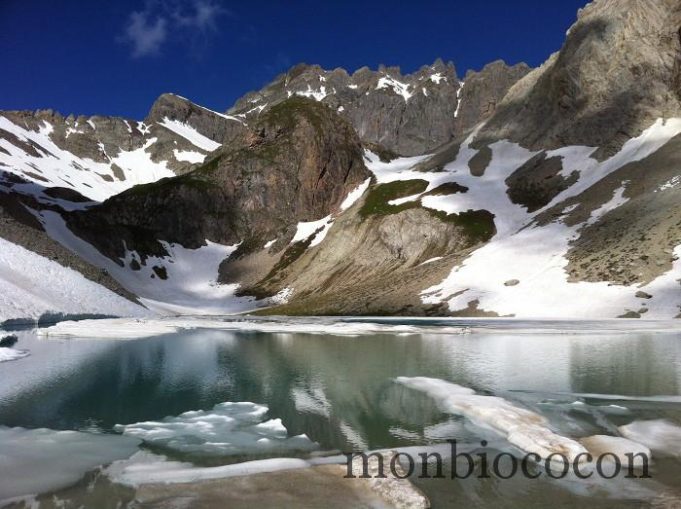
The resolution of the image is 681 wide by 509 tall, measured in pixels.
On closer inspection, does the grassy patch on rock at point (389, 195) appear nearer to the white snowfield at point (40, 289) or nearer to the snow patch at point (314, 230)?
the snow patch at point (314, 230)

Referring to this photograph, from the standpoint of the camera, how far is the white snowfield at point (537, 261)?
6544cm

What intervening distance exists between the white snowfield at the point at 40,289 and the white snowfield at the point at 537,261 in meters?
48.4

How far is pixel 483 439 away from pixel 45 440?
12966mm

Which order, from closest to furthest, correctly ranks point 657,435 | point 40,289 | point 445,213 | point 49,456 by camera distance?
point 49,456 → point 657,435 → point 40,289 → point 445,213

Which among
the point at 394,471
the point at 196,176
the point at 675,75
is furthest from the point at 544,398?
the point at 196,176

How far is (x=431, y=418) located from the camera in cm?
1861

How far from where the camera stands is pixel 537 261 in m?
83.7

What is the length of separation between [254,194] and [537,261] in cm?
10014

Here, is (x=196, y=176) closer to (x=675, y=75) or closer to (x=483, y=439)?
(x=675, y=75)

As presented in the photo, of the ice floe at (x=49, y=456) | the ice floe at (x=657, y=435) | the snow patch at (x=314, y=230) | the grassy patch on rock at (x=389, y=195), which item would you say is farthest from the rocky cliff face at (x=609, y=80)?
the ice floe at (x=49, y=456)

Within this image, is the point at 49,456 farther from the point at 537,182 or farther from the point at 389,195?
the point at 389,195

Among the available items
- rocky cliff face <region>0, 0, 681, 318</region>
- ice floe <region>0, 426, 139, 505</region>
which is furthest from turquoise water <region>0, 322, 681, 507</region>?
rocky cliff face <region>0, 0, 681, 318</region>

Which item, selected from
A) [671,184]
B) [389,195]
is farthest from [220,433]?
[389,195]

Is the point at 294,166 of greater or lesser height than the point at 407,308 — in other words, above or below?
above
